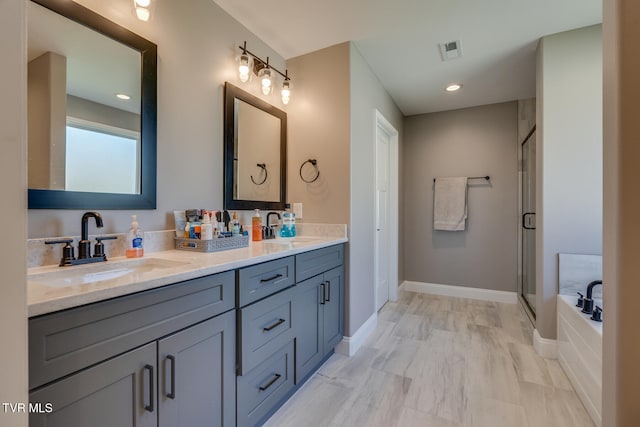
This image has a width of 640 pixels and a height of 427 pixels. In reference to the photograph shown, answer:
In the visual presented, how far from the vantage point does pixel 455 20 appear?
198 centimetres

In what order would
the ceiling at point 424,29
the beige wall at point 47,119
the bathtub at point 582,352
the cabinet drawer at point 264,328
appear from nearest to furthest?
1. the beige wall at point 47,119
2. the cabinet drawer at point 264,328
3. the bathtub at point 582,352
4. the ceiling at point 424,29

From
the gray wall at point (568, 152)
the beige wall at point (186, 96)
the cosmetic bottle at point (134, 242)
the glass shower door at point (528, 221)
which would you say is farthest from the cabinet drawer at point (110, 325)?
the glass shower door at point (528, 221)

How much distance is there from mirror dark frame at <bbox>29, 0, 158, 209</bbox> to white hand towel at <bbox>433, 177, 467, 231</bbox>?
131 inches

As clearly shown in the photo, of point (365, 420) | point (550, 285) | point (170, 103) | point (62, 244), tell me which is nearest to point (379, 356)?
point (365, 420)

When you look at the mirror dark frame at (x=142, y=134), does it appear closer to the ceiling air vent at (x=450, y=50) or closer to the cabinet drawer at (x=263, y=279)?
the cabinet drawer at (x=263, y=279)

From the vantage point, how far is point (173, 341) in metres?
0.98

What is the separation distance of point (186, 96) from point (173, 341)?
1.33 m

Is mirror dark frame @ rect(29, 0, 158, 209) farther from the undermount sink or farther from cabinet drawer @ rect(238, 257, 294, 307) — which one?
cabinet drawer @ rect(238, 257, 294, 307)

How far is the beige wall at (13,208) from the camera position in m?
0.52

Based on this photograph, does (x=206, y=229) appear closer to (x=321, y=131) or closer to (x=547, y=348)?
(x=321, y=131)

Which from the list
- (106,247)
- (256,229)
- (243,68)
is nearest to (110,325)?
(106,247)

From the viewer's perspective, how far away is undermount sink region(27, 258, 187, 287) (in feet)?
3.29

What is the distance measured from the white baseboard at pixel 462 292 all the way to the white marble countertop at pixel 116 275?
2777 mm

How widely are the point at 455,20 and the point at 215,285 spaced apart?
229 centimetres
